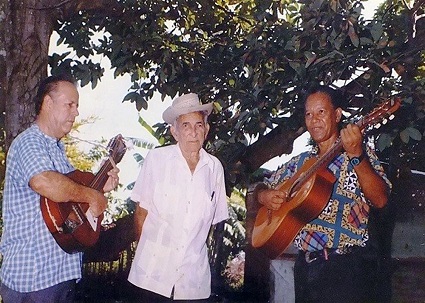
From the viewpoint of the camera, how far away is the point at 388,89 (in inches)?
120

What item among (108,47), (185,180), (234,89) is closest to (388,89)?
(234,89)

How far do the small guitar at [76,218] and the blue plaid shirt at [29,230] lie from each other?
1.2 inches

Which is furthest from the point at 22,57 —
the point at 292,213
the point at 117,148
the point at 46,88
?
the point at 292,213

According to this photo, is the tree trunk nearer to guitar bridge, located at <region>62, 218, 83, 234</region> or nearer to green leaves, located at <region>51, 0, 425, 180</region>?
green leaves, located at <region>51, 0, 425, 180</region>

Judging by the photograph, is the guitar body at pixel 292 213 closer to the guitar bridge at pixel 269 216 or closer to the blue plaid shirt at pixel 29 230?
the guitar bridge at pixel 269 216

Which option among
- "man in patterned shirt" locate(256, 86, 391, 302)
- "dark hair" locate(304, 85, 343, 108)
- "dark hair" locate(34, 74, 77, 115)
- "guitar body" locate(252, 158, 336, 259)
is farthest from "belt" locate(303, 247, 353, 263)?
"dark hair" locate(34, 74, 77, 115)

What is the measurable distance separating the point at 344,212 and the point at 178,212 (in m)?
0.79

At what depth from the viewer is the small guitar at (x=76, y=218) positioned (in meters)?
2.66

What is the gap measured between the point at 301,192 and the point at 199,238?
55 cm

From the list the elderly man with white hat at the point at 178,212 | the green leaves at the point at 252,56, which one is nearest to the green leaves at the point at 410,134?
the green leaves at the point at 252,56

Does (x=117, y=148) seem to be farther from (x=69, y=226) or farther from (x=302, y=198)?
(x=302, y=198)

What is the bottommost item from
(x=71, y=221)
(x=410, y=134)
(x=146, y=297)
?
(x=146, y=297)

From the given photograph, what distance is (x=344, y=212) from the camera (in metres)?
2.95

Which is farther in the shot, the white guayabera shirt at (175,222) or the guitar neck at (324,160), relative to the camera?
the white guayabera shirt at (175,222)
